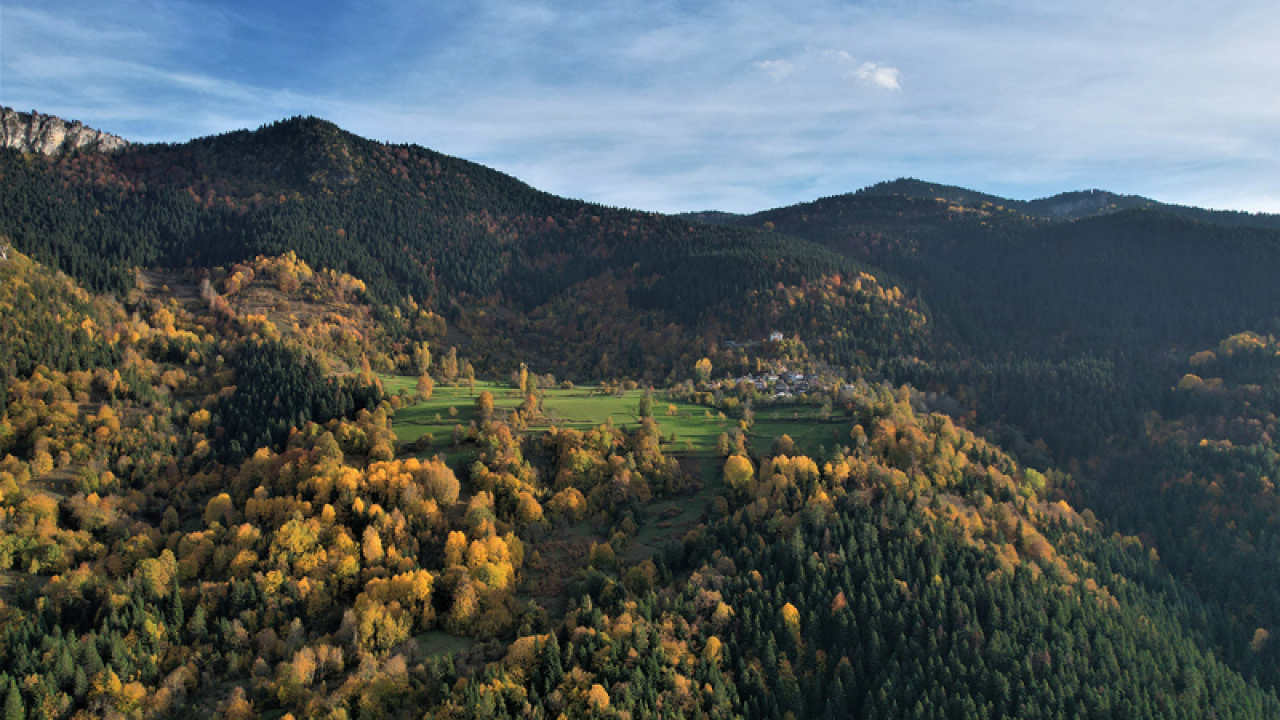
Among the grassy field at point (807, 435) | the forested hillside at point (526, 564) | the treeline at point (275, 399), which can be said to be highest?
the treeline at point (275, 399)

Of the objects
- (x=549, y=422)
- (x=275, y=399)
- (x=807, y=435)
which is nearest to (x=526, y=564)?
(x=549, y=422)

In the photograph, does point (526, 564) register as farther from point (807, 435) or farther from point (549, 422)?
point (807, 435)

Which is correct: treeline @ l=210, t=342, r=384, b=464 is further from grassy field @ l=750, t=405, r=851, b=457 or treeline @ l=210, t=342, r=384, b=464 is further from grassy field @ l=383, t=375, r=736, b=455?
grassy field @ l=750, t=405, r=851, b=457

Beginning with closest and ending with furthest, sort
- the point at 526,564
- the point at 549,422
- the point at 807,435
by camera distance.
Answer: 1. the point at 526,564
2. the point at 549,422
3. the point at 807,435

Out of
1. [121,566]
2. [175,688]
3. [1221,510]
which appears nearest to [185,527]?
[121,566]

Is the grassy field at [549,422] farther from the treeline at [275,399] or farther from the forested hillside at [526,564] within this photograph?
the treeline at [275,399]

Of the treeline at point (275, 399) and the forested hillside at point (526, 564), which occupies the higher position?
the treeline at point (275, 399)

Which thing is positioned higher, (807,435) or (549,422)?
(549,422)

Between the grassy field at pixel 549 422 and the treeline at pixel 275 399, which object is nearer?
the treeline at pixel 275 399

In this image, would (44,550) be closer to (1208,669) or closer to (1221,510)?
(1208,669)

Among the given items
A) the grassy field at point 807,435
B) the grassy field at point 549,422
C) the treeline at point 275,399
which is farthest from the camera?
the grassy field at point 807,435

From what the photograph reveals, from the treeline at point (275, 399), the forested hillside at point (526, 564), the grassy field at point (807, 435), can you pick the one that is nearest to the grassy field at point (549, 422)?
the forested hillside at point (526, 564)
